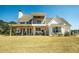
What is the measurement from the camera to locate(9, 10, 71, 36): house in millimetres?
4043

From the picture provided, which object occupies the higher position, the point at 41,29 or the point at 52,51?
the point at 41,29

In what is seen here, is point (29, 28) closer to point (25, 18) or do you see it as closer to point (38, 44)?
point (25, 18)

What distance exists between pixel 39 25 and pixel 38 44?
11.6 inches

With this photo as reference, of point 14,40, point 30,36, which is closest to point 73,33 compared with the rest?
point 30,36

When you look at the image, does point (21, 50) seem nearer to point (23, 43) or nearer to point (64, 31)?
point (23, 43)

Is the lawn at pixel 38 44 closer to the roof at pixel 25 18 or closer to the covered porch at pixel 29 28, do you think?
the covered porch at pixel 29 28

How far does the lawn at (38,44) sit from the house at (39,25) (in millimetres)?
94

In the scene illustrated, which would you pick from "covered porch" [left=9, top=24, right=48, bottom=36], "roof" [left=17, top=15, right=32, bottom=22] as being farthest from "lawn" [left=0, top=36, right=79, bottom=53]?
"roof" [left=17, top=15, right=32, bottom=22]

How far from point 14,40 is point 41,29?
1.49 feet

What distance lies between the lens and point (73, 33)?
4031 mm

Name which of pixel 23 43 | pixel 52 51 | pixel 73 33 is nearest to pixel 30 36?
pixel 23 43

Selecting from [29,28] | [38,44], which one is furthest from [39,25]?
[38,44]

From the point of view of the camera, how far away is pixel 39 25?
159 inches
